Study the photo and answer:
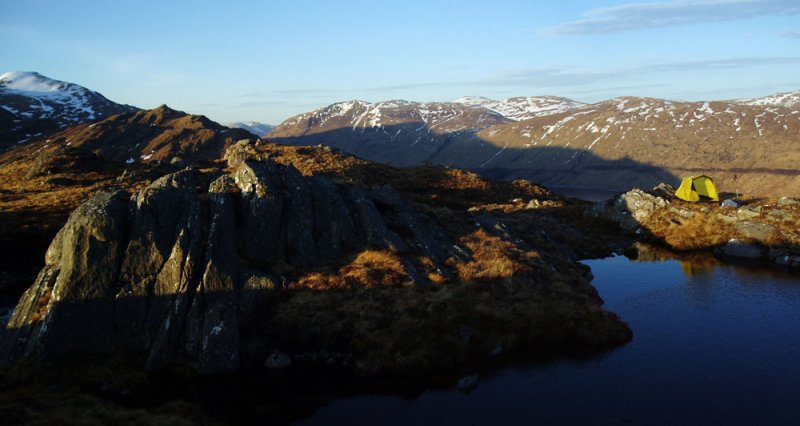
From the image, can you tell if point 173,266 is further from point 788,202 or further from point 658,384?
point 788,202

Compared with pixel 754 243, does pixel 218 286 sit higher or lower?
higher

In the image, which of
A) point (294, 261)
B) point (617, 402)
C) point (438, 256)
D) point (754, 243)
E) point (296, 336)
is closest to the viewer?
point (617, 402)

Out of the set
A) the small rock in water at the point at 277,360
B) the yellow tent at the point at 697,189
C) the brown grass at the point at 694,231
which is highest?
the yellow tent at the point at 697,189

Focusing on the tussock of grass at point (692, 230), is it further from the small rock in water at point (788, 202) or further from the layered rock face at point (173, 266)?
the layered rock face at point (173, 266)

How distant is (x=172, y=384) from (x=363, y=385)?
42.4ft

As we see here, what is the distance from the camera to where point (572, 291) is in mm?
48062

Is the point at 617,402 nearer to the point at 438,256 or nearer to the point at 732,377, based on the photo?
the point at 732,377

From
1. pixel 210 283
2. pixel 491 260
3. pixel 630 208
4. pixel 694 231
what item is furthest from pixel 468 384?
pixel 630 208

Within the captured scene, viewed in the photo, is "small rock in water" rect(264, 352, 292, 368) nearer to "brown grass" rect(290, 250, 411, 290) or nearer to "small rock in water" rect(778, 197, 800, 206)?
"brown grass" rect(290, 250, 411, 290)

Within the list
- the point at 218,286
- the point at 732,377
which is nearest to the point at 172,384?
the point at 218,286

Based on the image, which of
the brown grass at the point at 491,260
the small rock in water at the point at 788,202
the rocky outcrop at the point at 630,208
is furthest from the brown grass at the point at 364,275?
the small rock in water at the point at 788,202

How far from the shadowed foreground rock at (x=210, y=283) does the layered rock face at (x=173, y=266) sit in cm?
9

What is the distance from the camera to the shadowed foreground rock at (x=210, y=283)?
36406mm

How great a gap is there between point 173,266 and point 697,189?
92.1 m
